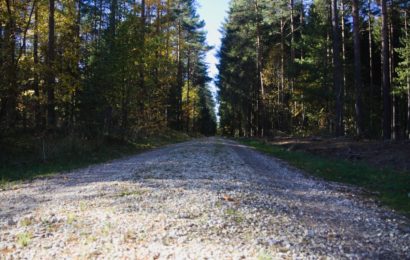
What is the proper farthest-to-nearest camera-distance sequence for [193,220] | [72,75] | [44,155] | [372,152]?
1. [72,75]
2. [372,152]
3. [44,155]
4. [193,220]

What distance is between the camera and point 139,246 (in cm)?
501

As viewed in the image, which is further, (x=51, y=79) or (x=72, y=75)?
(x=72, y=75)

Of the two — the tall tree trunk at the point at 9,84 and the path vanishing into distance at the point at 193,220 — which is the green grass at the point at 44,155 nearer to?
the tall tree trunk at the point at 9,84

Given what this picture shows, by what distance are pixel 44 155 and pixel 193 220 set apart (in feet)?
35.6

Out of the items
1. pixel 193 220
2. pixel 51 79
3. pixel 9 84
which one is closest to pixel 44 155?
pixel 9 84

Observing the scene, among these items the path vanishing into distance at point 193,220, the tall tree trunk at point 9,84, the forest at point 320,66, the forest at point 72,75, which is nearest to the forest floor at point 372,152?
the forest at point 320,66

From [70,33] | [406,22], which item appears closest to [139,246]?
[70,33]

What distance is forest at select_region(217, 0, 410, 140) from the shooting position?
30.8 metres

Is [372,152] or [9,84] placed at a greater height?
[9,84]

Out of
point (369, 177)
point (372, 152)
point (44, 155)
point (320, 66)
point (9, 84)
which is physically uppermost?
point (320, 66)

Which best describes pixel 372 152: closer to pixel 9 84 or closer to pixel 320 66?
pixel 9 84

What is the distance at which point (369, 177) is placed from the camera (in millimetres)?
12508

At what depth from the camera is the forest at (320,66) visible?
101 feet

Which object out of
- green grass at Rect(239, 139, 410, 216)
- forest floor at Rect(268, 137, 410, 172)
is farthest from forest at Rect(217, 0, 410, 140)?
green grass at Rect(239, 139, 410, 216)
